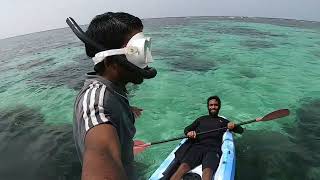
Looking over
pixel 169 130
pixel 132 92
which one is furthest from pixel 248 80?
pixel 169 130

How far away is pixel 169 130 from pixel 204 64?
39.9 feet

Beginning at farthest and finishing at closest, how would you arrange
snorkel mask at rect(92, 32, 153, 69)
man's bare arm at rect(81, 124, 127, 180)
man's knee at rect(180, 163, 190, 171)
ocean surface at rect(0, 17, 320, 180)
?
ocean surface at rect(0, 17, 320, 180) < man's knee at rect(180, 163, 190, 171) < snorkel mask at rect(92, 32, 153, 69) < man's bare arm at rect(81, 124, 127, 180)

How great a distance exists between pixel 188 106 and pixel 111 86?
42.5 ft

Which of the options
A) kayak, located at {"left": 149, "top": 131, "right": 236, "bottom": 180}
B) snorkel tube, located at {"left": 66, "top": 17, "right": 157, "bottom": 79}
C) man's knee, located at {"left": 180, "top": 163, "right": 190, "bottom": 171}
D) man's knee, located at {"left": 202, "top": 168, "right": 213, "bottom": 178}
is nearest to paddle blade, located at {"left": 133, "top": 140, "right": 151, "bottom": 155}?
kayak, located at {"left": 149, "top": 131, "right": 236, "bottom": 180}

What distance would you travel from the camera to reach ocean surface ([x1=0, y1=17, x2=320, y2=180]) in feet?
32.8

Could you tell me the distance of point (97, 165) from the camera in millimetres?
1550

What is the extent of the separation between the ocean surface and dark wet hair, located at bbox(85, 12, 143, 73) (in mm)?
7323

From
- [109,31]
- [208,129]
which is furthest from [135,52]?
[208,129]

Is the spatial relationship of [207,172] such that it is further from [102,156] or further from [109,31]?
[102,156]

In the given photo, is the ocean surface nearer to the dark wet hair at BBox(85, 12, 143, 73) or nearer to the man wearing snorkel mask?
the man wearing snorkel mask

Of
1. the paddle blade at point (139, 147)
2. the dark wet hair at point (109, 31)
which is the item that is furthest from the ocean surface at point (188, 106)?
the dark wet hair at point (109, 31)

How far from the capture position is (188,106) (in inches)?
586

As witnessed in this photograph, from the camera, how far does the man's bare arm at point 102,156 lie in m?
1.51

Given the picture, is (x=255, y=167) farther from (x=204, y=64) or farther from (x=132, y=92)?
(x=204, y=64)
